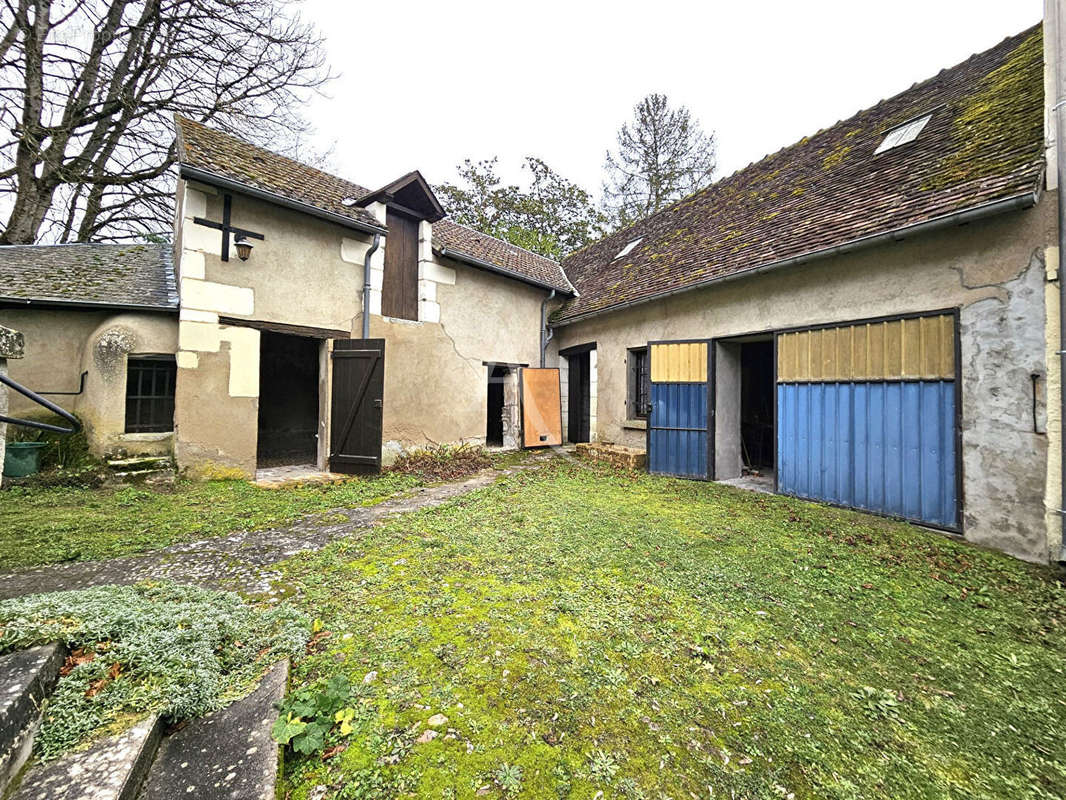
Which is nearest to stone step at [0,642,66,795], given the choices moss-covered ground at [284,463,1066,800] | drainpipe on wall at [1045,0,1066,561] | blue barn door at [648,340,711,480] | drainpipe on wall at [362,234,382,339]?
moss-covered ground at [284,463,1066,800]

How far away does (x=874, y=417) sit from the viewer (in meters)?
5.12

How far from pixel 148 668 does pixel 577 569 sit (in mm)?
2562

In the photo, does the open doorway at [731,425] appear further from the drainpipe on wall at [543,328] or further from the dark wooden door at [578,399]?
the drainpipe on wall at [543,328]

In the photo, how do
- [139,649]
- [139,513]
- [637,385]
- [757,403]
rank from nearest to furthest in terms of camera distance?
[139,649] < [139,513] < [637,385] < [757,403]

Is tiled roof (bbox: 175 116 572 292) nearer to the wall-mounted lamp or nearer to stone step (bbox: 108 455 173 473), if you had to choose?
the wall-mounted lamp

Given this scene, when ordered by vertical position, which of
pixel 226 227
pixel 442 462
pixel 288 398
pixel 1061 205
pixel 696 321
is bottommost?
pixel 442 462

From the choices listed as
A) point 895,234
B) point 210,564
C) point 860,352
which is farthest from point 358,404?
point 895,234

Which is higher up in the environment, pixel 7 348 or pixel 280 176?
pixel 280 176

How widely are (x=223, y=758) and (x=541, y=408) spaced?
9197 millimetres

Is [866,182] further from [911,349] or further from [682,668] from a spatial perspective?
[682,668]

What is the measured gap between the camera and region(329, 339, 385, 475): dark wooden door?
287 inches

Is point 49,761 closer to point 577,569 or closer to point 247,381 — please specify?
point 577,569

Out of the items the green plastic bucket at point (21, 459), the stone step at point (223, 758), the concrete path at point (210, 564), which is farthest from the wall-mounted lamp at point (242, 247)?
the stone step at point (223, 758)

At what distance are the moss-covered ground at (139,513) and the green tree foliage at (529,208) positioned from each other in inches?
576
